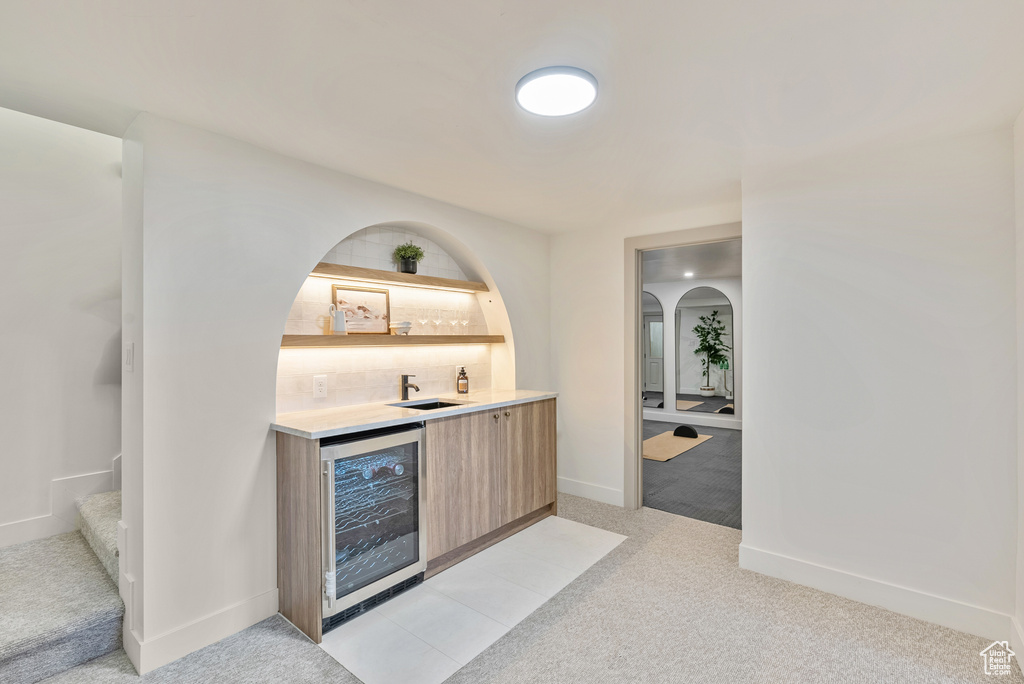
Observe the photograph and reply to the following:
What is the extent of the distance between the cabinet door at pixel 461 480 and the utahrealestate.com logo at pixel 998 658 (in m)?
2.42

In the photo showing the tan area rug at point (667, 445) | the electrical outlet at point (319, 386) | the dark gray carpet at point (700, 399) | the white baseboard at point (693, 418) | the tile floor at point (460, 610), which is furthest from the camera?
the dark gray carpet at point (700, 399)

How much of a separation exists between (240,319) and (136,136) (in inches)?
34.9

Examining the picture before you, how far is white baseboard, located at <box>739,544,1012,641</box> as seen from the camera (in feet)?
7.22

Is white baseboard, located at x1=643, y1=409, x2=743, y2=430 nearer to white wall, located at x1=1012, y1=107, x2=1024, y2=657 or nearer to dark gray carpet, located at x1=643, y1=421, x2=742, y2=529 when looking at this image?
dark gray carpet, located at x1=643, y1=421, x2=742, y2=529

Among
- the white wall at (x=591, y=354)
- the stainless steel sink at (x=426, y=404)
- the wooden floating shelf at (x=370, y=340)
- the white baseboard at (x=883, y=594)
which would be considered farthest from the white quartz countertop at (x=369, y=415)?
the white baseboard at (x=883, y=594)

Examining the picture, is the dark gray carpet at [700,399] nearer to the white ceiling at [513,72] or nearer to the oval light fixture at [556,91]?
the white ceiling at [513,72]

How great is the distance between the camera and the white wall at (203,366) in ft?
6.67

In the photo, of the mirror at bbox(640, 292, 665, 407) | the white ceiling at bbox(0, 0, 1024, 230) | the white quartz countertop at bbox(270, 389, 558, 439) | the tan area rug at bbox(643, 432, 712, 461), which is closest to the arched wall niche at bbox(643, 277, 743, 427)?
the tan area rug at bbox(643, 432, 712, 461)

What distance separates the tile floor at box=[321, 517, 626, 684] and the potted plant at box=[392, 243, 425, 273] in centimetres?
196

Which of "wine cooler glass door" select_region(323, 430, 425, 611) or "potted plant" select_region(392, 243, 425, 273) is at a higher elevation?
"potted plant" select_region(392, 243, 425, 273)

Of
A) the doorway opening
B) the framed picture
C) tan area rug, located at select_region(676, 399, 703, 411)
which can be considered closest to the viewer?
the framed picture

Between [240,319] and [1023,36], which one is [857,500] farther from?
[240,319]

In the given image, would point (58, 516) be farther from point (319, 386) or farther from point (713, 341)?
point (713, 341)

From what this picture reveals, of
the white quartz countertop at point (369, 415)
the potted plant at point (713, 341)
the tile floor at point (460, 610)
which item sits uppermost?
the potted plant at point (713, 341)
